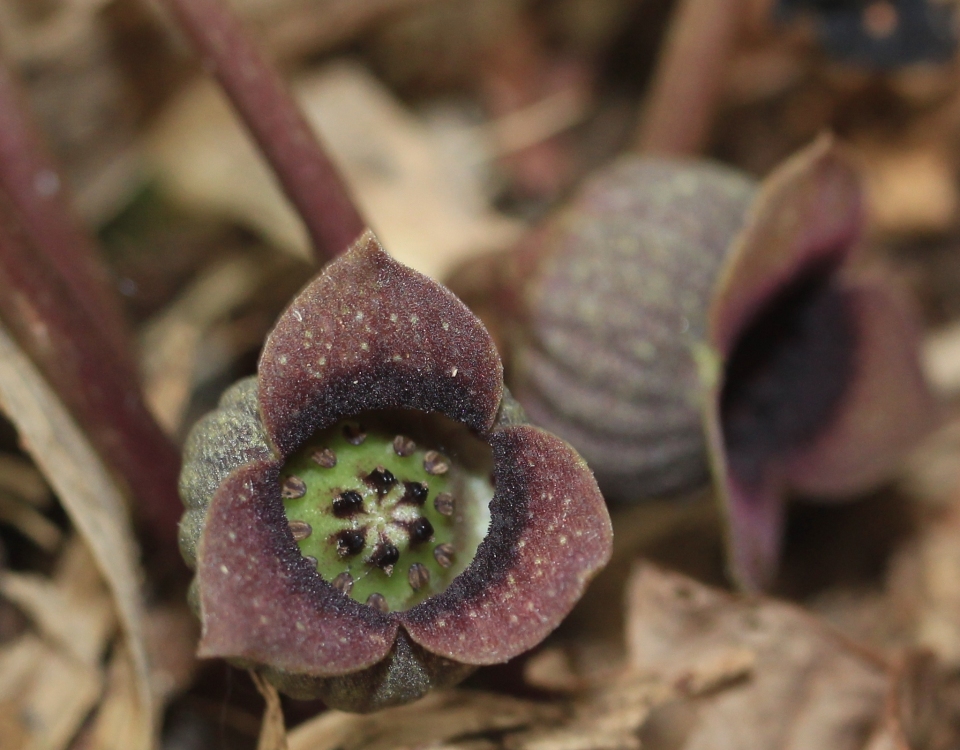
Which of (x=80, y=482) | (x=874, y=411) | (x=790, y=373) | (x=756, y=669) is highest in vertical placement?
(x=80, y=482)

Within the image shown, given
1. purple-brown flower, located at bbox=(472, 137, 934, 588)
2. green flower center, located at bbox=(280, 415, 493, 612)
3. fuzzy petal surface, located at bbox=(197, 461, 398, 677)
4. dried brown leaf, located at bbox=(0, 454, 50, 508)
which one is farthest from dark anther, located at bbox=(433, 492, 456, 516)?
dried brown leaf, located at bbox=(0, 454, 50, 508)

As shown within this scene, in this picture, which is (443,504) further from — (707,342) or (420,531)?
(707,342)

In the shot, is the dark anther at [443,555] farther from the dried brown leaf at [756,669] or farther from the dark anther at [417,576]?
the dried brown leaf at [756,669]

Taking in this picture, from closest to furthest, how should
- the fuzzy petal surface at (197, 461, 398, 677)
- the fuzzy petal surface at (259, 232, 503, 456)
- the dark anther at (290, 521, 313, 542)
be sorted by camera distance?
1. the fuzzy petal surface at (197, 461, 398, 677)
2. the fuzzy petal surface at (259, 232, 503, 456)
3. the dark anther at (290, 521, 313, 542)

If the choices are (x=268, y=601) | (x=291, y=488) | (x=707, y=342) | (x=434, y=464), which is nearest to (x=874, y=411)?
(x=707, y=342)

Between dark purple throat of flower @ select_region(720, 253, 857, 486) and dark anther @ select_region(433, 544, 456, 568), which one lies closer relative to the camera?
dark anther @ select_region(433, 544, 456, 568)

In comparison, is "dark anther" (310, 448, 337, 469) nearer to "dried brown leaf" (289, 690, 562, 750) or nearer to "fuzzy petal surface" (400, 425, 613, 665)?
"fuzzy petal surface" (400, 425, 613, 665)

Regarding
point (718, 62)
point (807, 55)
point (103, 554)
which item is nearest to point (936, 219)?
point (807, 55)
